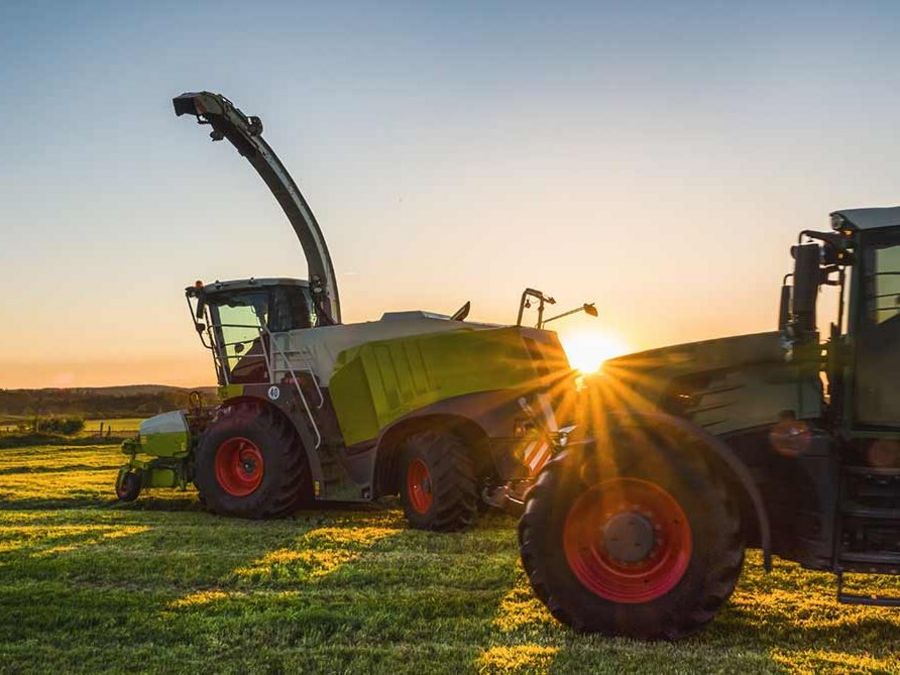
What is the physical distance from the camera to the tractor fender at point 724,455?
4.86 meters

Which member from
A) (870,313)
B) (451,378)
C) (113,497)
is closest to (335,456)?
(451,378)

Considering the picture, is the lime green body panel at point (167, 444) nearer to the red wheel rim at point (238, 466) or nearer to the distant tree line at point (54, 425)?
the red wheel rim at point (238, 466)

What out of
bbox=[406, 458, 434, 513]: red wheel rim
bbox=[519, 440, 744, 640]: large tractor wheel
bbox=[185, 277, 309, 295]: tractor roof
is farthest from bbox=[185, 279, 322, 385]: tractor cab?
bbox=[519, 440, 744, 640]: large tractor wheel

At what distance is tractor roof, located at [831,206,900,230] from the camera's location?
5.03 m

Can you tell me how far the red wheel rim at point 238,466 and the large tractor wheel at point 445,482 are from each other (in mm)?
2653

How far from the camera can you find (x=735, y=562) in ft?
16.0

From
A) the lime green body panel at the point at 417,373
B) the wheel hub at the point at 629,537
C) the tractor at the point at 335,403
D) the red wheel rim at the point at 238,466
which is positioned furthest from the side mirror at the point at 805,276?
the red wheel rim at the point at 238,466

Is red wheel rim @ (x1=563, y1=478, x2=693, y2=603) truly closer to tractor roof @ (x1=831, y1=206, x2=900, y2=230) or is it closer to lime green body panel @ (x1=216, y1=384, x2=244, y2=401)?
tractor roof @ (x1=831, y1=206, x2=900, y2=230)

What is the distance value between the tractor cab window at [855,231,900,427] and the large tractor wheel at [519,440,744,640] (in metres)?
1.01

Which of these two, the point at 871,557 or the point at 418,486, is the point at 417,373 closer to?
the point at 418,486

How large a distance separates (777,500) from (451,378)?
183 inches

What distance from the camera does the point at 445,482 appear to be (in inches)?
355

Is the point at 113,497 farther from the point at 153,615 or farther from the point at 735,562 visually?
the point at 735,562

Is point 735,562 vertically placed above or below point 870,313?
below
